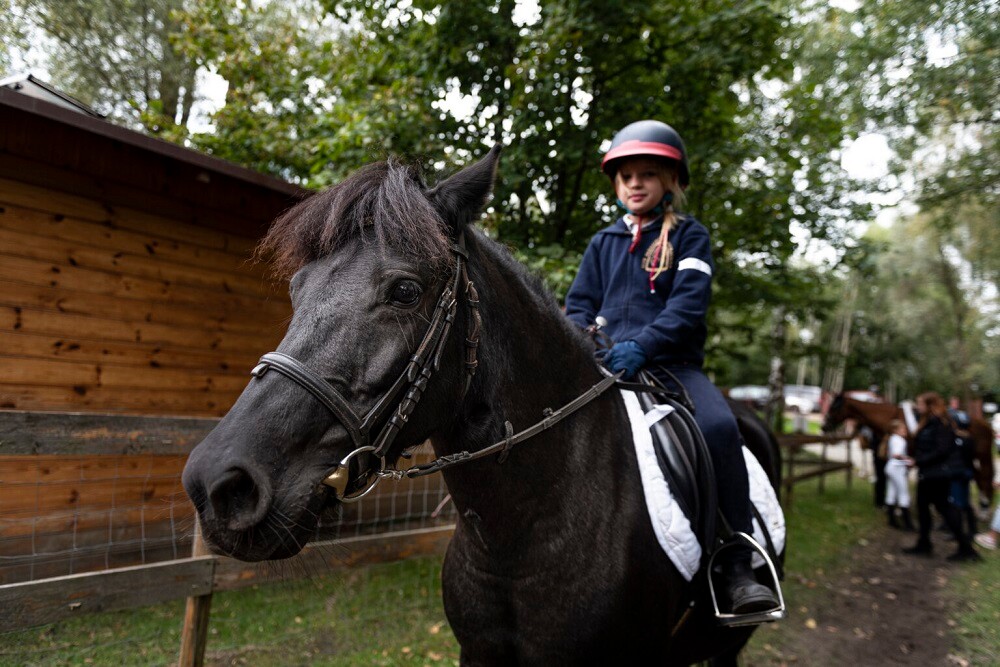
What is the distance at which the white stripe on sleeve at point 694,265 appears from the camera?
2.69 m

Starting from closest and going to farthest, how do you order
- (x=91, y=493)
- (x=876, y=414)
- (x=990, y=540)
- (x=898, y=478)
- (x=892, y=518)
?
1. (x=91, y=493)
2. (x=990, y=540)
3. (x=898, y=478)
4. (x=892, y=518)
5. (x=876, y=414)

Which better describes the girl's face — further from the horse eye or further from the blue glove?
the horse eye

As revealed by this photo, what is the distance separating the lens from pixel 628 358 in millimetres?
2525

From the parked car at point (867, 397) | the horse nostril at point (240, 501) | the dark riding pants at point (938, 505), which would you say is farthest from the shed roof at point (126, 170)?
the parked car at point (867, 397)

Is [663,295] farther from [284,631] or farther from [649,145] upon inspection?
[284,631]

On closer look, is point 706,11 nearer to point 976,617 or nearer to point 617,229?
point 617,229

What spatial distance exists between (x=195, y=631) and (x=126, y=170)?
4426mm

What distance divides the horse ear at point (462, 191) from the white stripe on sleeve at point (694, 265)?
3.91ft

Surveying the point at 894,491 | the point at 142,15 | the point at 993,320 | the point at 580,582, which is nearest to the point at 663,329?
the point at 580,582

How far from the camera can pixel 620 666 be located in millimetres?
2119

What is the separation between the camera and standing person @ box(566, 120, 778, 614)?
2533 millimetres

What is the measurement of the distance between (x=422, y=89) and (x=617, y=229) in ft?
12.6

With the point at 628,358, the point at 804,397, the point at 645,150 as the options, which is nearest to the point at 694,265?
the point at 628,358

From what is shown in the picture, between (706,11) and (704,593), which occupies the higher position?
(706,11)
